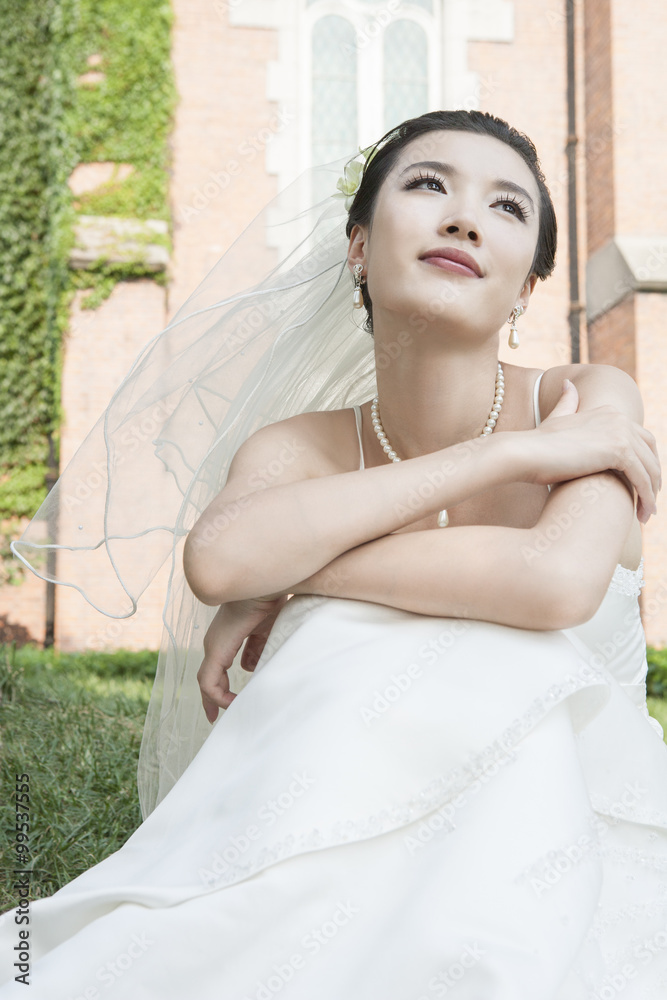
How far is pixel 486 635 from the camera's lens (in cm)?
161

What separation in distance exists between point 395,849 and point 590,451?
0.87 metres

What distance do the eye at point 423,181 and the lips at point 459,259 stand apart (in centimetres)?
21

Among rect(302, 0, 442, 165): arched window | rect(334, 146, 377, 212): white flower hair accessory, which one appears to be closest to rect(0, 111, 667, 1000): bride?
rect(334, 146, 377, 212): white flower hair accessory

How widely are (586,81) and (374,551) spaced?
9.18 metres

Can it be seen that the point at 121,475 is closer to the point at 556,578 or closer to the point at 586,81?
the point at 556,578

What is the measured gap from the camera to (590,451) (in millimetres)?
→ 1763

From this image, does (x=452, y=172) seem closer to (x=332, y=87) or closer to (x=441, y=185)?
(x=441, y=185)

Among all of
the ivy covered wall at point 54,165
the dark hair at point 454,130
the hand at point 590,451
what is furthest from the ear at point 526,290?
the ivy covered wall at point 54,165

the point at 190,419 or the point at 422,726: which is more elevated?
the point at 190,419

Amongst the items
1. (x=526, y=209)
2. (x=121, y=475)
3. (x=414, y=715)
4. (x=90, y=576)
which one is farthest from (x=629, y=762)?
(x=90, y=576)

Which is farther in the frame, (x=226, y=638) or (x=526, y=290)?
(x=526, y=290)

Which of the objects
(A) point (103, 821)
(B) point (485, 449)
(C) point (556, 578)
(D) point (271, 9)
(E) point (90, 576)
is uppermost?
(D) point (271, 9)

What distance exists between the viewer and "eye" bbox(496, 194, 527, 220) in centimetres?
205

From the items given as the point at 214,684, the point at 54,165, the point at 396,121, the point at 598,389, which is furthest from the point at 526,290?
the point at 396,121
